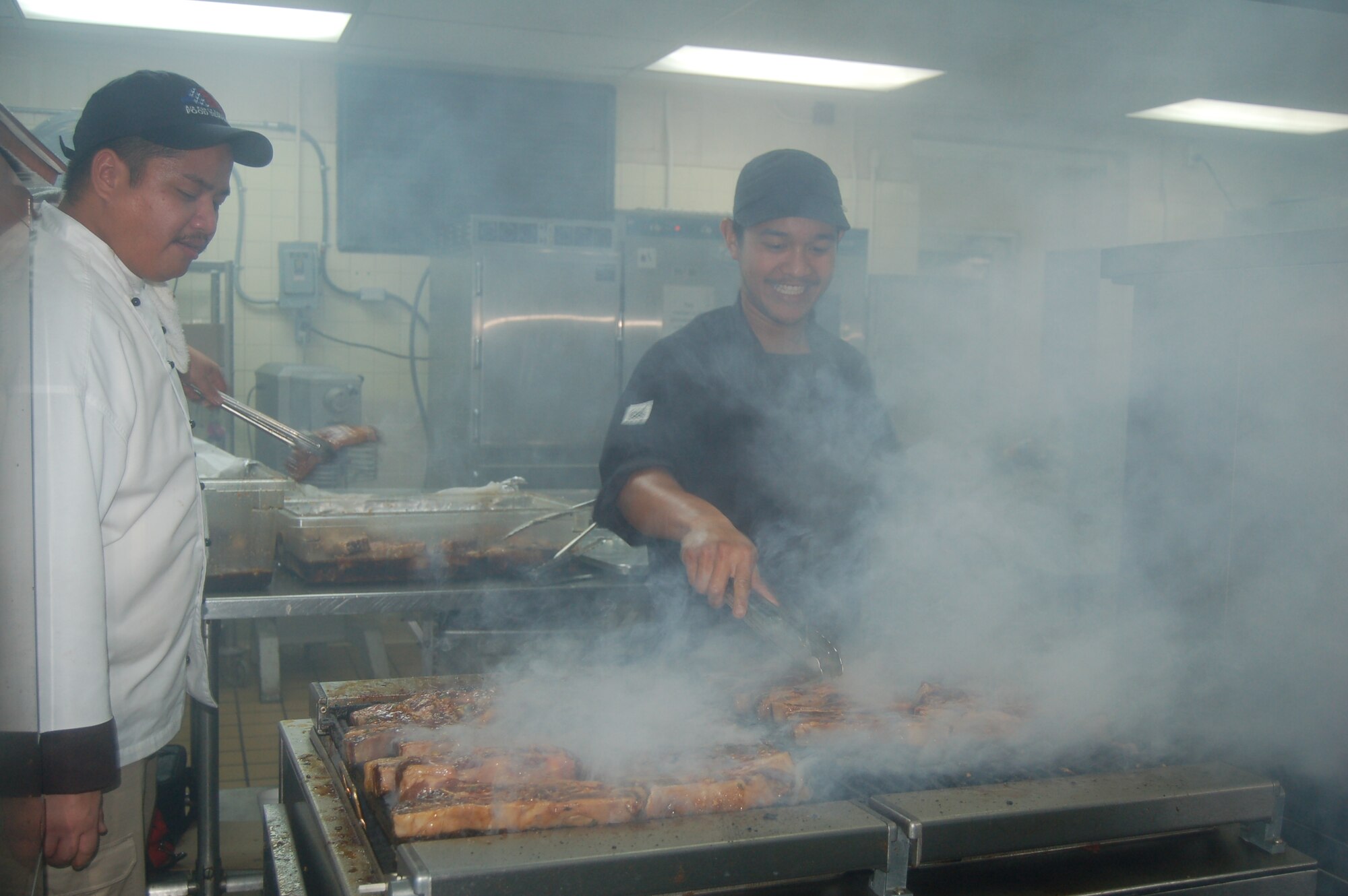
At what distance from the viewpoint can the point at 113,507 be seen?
1.81 meters

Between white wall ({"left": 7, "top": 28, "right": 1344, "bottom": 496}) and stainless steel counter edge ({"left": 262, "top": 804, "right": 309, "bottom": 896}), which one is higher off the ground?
white wall ({"left": 7, "top": 28, "right": 1344, "bottom": 496})

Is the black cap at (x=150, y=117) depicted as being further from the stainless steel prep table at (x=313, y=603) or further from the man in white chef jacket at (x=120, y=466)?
the stainless steel prep table at (x=313, y=603)

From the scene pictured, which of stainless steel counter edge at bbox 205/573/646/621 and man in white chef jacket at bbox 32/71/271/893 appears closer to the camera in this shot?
man in white chef jacket at bbox 32/71/271/893

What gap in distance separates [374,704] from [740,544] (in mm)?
681

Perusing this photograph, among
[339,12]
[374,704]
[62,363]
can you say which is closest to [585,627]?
[374,704]

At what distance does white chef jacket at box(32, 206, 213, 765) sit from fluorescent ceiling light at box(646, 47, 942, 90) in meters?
4.02

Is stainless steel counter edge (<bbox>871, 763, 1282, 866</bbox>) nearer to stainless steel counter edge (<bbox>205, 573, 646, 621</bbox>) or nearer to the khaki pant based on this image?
the khaki pant

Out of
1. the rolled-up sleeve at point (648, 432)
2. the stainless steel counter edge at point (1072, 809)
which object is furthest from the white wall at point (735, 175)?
the stainless steel counter edge at point (1072, 809)

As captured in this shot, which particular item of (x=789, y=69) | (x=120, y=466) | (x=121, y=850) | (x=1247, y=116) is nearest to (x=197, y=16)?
(x=789, y=69)

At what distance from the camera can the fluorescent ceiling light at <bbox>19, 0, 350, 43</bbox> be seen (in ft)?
15.3

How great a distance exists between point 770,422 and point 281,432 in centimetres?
143

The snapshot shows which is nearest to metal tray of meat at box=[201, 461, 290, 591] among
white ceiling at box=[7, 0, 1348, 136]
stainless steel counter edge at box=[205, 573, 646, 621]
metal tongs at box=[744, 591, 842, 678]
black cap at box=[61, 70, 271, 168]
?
stainless steel counter edge at box=[205, 573, 646, 621]

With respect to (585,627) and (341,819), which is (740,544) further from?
(585,627)

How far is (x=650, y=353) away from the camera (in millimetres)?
2393
